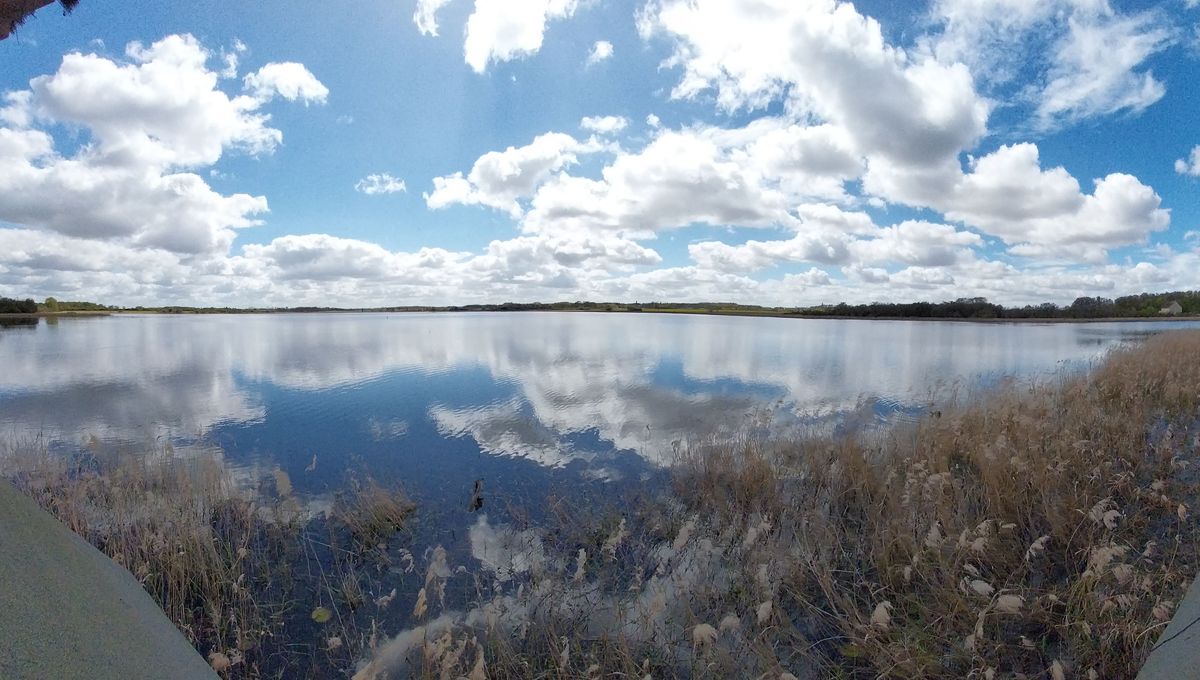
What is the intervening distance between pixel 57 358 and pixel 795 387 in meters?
43.5

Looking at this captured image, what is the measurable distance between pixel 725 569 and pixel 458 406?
12625mm

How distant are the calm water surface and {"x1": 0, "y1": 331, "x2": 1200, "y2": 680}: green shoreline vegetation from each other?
1.41m

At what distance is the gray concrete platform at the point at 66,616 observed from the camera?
2180 millimetres

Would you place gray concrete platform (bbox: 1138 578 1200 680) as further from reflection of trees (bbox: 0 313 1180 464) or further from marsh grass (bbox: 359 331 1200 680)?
reflection of trees (bbox: 0 313 1180 464)

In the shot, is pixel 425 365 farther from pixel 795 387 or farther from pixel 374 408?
pixel 795 387

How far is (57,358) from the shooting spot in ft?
96.7

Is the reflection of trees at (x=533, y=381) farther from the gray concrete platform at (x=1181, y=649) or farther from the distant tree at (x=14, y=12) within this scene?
the distant tree at (x=14, y=12)

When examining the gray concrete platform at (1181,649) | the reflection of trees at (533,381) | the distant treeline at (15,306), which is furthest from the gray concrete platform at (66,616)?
the distant treeline at (15,306)

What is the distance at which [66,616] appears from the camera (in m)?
2.45

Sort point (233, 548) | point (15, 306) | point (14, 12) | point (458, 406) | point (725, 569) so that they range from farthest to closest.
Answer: point (15, 306), point (458, 406), point (233, 548), point (725, 569), point (14, 12)

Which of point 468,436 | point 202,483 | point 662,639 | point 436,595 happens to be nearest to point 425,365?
point 468,436

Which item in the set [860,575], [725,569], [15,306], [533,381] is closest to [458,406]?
[533,381]

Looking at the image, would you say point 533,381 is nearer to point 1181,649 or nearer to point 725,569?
point 725,569

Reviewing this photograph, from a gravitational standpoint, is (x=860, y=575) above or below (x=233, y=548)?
above
